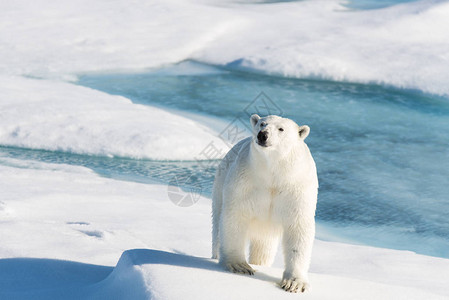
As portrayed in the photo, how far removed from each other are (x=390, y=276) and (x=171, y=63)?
6.96 m

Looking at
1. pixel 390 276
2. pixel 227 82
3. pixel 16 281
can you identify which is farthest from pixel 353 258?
pixel 227 82

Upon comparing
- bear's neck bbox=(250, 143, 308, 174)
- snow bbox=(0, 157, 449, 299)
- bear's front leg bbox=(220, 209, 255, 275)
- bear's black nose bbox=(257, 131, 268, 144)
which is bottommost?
snow bbox=(0, 157, 449, 299)

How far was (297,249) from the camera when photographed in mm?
2863

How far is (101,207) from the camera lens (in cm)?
482

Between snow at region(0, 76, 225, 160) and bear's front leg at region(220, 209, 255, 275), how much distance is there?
358cm

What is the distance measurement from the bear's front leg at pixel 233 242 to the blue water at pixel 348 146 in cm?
224

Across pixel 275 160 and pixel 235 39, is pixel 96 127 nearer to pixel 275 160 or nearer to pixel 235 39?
pixel 275 160

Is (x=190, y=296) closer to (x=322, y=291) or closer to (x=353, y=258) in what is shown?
(x=322, y=291)

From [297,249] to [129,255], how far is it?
2.44 ft

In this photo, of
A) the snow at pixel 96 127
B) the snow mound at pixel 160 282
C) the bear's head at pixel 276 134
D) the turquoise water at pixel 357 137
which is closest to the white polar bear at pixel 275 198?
the bear's head at pixel 276 134

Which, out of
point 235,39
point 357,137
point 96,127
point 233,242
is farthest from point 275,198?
point 235,39

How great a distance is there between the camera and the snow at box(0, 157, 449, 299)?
2723 mm

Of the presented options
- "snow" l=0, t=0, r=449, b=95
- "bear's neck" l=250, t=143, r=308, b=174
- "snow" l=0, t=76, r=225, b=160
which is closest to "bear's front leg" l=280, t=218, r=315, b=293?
"bear's neck" l=250, t=143, r=308, b=174

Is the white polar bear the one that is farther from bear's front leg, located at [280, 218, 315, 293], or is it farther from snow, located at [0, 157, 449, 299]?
snow, located at [0, 157, 449, 299]
